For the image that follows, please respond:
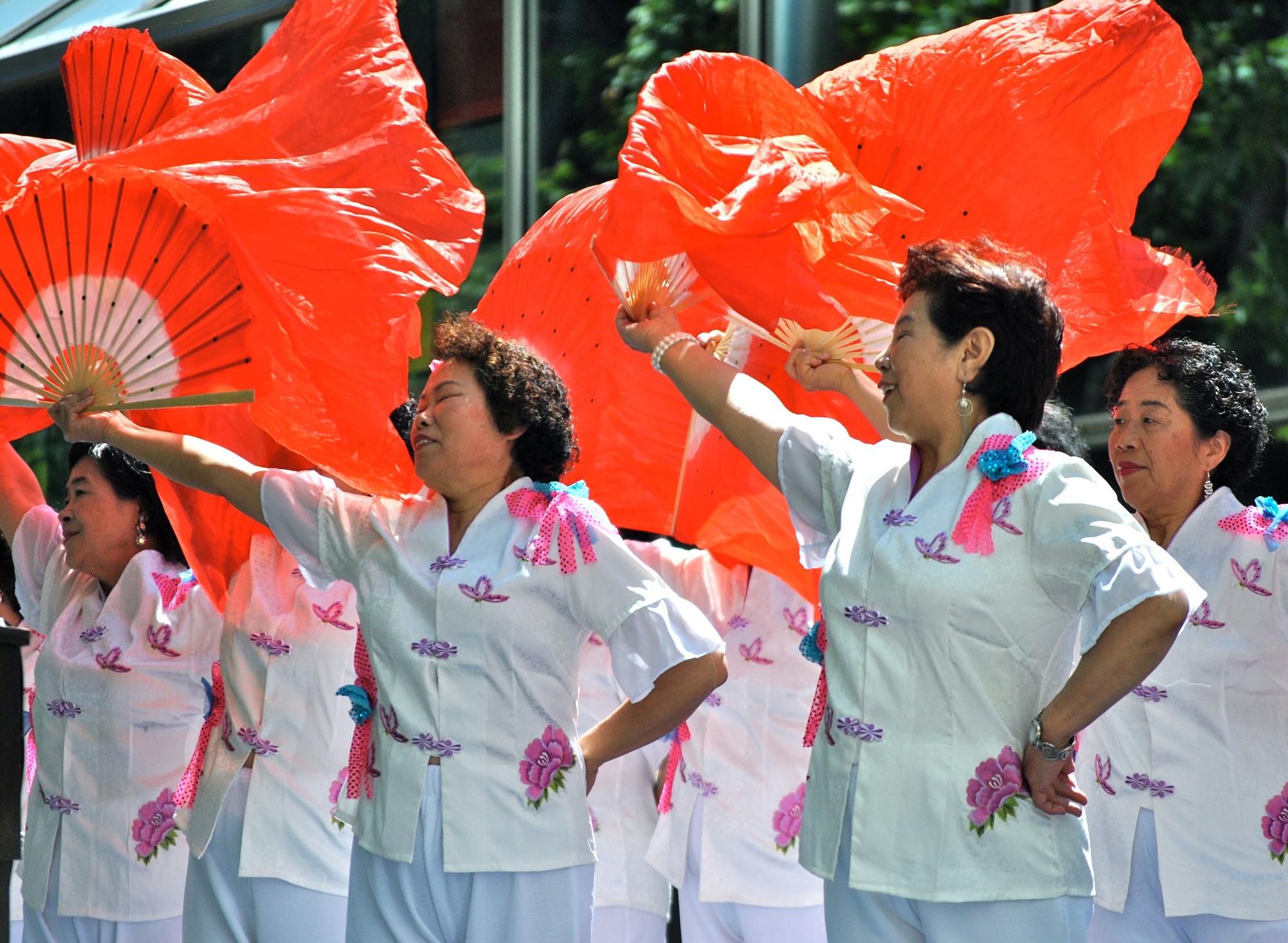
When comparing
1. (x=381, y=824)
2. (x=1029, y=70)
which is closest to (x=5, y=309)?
(x=381, y=824)

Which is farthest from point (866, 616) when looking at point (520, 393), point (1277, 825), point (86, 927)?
point (86, 927)

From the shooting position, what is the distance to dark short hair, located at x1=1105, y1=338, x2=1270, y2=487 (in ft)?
9.50

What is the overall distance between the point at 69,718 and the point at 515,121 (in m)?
3.36

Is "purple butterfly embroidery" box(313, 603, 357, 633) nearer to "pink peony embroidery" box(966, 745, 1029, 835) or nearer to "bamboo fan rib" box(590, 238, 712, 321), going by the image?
"bamboo fan rib" box(590, 238, 712, 321)

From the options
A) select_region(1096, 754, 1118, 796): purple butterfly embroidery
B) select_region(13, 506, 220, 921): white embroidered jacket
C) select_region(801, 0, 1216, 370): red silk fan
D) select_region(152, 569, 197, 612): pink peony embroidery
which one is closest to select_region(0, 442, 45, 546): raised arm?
select_region(13, 506, 220, 921): white embroidered jacket

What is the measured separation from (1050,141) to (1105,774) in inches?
45.9

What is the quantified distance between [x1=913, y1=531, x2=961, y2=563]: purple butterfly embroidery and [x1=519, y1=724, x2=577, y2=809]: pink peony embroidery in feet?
2.33

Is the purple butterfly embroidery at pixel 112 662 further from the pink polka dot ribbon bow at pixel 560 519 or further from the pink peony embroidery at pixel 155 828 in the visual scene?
the pink polka dot ribbon bow at pixel 560 519

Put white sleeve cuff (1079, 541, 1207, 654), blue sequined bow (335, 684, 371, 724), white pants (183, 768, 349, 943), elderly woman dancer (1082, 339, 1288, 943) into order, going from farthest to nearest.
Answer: white pants (183, 768, 349, 943) < elderly woman dancer (1082, 339, 1288, 943) < blue sequined bow (335, 684, 371, 724) < white sleeve cuff (1079, 541, 1207, 654)

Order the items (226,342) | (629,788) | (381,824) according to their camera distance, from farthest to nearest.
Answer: (629,788), (226,342), (381,824)

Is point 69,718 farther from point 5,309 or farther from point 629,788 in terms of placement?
point 629,788

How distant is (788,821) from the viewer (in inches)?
135

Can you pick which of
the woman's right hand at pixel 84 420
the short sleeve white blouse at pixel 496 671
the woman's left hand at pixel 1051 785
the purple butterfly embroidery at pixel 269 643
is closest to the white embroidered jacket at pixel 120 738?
the purple butterfly embroidery at pixel 269 643

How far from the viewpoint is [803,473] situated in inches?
86.3
